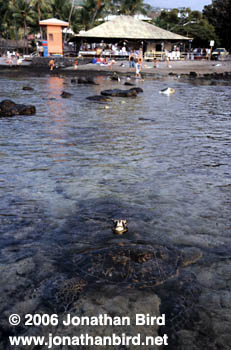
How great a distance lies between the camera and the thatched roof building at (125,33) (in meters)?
47.0

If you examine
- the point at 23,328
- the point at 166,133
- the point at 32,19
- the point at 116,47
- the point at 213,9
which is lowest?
the point at 23,328

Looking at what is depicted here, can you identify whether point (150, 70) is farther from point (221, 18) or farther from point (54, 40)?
point (221, 18)

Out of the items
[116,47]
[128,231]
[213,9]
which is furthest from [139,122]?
[213,9]

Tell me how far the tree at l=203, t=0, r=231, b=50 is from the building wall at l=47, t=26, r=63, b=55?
123ft

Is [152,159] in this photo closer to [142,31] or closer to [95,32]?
[95,32]

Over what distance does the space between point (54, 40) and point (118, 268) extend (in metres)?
45.4

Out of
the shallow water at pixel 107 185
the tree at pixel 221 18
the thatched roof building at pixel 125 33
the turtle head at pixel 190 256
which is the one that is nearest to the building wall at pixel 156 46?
the thatched roof building at pixel 125 33

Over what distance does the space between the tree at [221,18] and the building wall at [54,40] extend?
37418mm

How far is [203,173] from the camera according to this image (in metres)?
5.89

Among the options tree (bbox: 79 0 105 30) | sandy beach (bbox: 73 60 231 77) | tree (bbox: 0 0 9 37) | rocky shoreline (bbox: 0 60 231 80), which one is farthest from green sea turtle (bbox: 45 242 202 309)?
tree (bbox: 0 0 9 37)

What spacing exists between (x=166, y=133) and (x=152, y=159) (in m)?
2.72

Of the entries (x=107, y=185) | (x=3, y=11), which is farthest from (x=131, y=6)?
(x=107, y=185)

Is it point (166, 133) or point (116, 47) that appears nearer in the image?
point (166, 133)

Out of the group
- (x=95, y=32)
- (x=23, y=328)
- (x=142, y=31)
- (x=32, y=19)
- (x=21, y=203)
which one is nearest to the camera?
(x=23, y=328)
